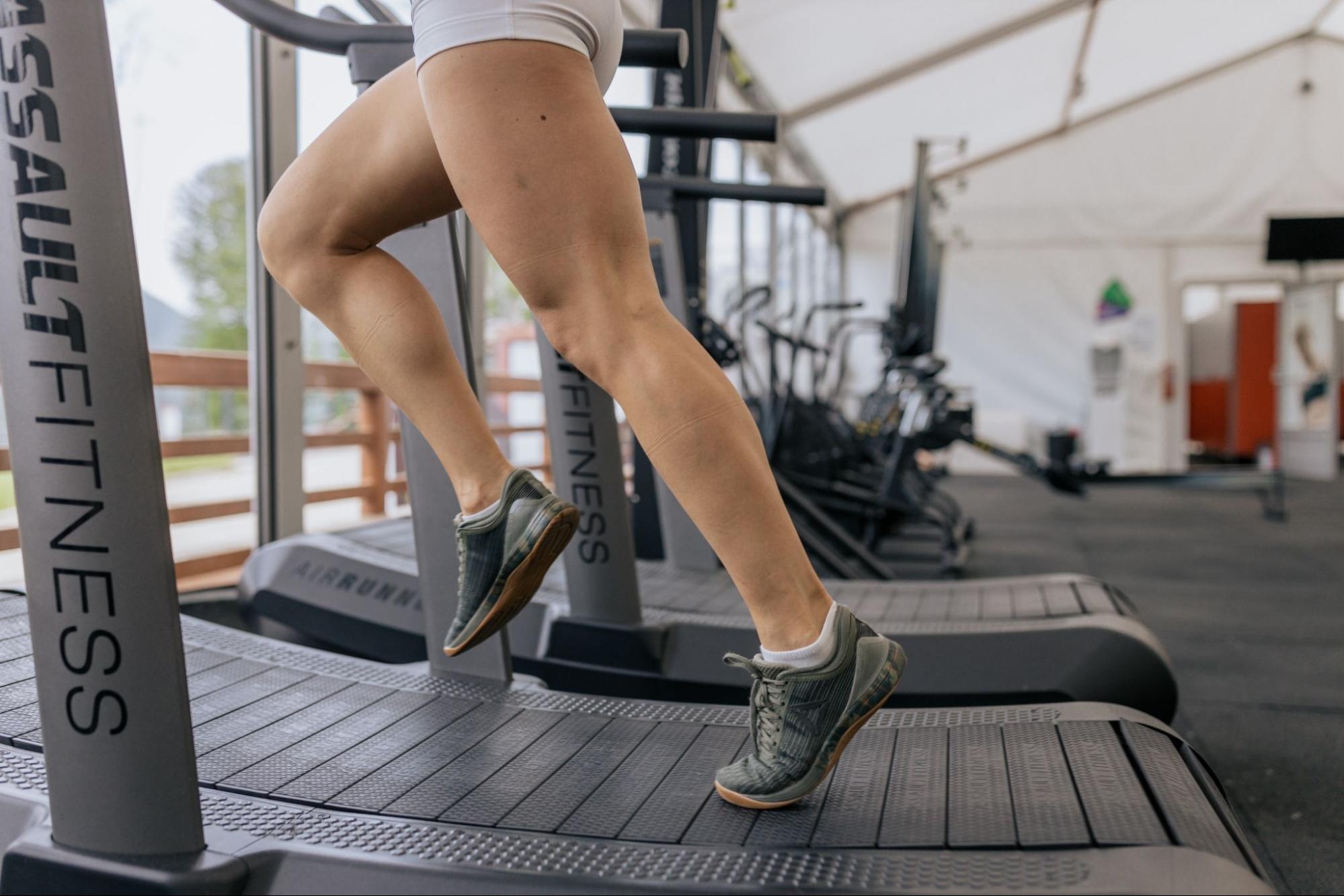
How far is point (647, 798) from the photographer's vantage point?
3.24 feet

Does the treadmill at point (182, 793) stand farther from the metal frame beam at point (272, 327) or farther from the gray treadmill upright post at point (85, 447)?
the metal frame beam at point (272, 327)

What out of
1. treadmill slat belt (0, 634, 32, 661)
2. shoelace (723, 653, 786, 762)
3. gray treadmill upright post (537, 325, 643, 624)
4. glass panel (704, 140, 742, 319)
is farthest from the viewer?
glass panel (704, 140, 742, 319)

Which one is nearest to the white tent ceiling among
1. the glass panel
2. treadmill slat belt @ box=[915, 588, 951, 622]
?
the glass panel

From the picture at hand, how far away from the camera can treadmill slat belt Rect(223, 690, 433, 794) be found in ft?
3.28

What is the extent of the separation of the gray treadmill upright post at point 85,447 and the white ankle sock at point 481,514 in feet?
1.11

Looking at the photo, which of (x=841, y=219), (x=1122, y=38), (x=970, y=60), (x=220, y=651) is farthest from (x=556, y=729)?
(x=841, y=219)

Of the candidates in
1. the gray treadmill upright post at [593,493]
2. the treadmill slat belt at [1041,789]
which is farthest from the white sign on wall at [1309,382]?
the treadmill slat belt at [1041,789]

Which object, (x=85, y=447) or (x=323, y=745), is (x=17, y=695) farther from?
(x=85, y=447)

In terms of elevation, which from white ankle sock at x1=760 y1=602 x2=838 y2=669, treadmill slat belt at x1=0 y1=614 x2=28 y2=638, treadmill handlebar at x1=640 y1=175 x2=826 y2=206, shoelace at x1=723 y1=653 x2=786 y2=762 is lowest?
treadmill slat belt at x1=0 y1=614 x2=28 y2=638

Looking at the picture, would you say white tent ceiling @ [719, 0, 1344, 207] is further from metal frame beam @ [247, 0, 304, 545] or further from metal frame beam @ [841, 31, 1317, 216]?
metal frame beam @ [247, 0, 304, 545]

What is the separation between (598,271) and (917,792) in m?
0.57

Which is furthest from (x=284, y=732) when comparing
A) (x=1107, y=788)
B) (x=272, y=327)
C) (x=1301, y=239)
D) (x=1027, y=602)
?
(x=1301, y=239)

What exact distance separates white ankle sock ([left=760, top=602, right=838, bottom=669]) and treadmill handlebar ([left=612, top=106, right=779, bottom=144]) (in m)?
0.67

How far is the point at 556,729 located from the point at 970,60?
7.95 m
